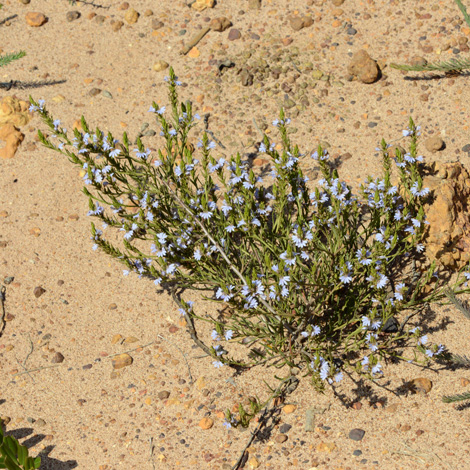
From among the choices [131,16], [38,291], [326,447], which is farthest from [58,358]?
[131,16]

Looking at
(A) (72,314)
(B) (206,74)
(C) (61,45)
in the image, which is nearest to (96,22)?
(C) (61,45)

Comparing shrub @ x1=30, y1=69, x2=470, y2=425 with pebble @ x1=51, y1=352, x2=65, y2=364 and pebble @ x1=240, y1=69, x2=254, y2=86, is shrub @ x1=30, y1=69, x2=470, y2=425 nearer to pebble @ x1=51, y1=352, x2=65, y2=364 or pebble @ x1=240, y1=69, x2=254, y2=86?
pebble @ x1=51, y1=352, x2=65, y2=364

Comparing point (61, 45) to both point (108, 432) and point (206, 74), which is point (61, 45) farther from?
point (108, 432)

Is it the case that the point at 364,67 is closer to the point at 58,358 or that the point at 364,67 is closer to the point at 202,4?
the point at 202,4

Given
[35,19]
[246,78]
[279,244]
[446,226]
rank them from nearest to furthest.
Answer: [279,244], [446,226], [246,78], [35,19]

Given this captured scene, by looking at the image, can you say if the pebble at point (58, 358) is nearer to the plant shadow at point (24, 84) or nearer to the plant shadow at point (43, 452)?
the plant shadow at point (43, 452)

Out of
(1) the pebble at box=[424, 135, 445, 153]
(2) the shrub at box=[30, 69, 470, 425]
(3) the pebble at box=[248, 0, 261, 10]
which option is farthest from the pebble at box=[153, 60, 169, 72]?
(1) the pebble at box=[424, 135, 445, 153]
